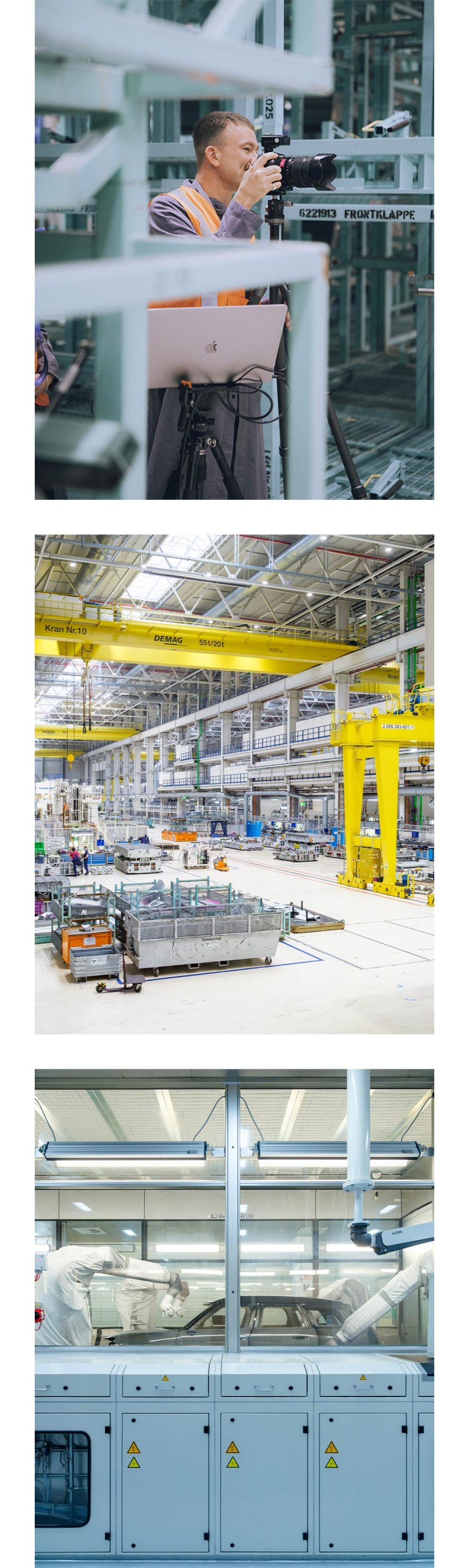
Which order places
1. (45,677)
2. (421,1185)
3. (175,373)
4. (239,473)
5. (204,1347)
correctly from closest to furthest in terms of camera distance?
(175,373) → (239,473) → (204,1347) → (421,1185) → (45,677)

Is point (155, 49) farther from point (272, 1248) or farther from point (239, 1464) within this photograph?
point (272, 1248)

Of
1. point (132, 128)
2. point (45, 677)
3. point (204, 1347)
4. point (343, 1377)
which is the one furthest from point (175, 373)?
point (45, 677)

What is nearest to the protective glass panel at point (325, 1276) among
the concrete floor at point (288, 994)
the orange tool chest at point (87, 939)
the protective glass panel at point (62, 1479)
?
the concrete floor at point (288, 994)

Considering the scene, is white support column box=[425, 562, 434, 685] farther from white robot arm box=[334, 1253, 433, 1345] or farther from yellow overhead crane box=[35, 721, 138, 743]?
yellow overhead crane box=[35, 721, 138, 743]

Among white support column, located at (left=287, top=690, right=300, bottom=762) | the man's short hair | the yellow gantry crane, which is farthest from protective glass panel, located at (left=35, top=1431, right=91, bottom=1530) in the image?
white support column, located at (left=287, top=690, right=300, bottom=762)

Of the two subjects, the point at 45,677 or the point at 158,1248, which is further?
the point at 45,677

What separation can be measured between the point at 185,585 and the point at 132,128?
12.5 meters

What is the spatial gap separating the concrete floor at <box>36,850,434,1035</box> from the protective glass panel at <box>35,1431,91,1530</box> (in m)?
2.10

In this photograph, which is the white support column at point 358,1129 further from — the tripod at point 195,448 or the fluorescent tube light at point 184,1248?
the tripod at point 195,448

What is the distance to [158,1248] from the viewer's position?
523 cm

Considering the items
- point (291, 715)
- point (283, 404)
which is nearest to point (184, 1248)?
point (283, 404)

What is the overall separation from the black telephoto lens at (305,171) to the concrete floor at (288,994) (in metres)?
3.32
